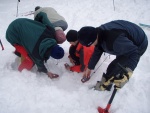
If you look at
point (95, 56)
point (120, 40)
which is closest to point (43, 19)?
point (95, 56)

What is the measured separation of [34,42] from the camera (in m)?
3.29

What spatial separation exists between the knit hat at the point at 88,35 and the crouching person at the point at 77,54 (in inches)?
41.1

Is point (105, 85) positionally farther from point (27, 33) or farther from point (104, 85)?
point (27, 33)

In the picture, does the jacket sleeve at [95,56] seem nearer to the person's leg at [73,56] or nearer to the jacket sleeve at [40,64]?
the person's leg at [73,56]

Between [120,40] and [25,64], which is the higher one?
[120,40]

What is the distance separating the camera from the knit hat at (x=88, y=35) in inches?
98.7

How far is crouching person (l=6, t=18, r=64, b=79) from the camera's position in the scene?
3.20 metres

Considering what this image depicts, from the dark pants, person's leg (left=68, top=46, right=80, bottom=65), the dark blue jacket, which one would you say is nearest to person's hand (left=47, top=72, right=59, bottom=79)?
person's leg (left=68, top=46, right=80, bottom=65)

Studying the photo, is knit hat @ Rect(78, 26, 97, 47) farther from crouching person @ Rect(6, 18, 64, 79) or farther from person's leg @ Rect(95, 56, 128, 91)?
crouching person @ Rect(6, 18, 64, 79)

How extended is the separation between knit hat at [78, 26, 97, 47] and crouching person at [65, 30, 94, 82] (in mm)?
1043

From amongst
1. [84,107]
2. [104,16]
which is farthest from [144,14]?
[84,107]

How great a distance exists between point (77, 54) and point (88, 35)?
1.32m

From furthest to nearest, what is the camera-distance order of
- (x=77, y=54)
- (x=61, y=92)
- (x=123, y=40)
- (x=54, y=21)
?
1. (x=54, y=21)
2. (x=77, y=54)
3. (x=61, y=92)
4. (x=123, y=40)

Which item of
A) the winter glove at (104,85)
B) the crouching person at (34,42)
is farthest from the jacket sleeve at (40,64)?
the winter glove at (104,85)
